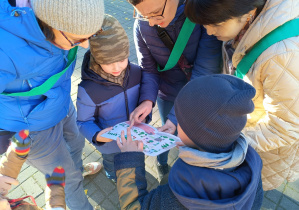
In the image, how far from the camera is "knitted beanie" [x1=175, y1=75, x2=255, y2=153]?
969 millimetres

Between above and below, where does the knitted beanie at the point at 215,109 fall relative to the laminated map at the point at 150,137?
above

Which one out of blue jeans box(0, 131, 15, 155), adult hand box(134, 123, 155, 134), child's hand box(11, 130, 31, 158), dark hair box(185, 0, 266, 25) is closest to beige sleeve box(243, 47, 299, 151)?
dark hair box(185, 0, 266, 25)

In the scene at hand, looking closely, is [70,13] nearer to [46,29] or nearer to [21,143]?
[46,29]

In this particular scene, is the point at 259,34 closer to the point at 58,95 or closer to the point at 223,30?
the point at 223,30

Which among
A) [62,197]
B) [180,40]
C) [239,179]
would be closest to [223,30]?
[180,40]

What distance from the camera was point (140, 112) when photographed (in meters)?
2.04

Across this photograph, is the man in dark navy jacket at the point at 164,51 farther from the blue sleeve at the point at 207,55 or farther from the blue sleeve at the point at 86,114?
the blue sleeve at the point at 86,114

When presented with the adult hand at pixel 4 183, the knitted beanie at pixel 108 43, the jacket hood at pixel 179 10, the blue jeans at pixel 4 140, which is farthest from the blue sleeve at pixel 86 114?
the jacket hood at pixel 179 10

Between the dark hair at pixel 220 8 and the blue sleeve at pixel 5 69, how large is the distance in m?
1.22

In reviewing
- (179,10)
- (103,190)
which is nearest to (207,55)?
(179,10)

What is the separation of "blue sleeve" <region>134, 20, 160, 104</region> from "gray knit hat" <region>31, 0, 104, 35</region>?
0.73 m

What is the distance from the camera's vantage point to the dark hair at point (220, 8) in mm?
1277

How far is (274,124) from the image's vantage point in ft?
4.79

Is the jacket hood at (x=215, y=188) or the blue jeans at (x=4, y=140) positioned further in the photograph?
the blue jeans at (x=4, y=140)
